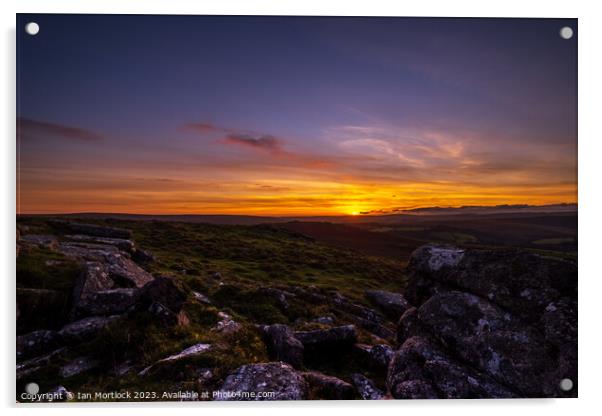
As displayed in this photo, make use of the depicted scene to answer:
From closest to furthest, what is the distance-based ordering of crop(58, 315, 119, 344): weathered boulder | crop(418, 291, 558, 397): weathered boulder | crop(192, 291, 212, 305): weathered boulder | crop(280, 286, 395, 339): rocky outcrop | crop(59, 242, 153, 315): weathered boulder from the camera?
crop(418, 291, 558, 397): weathered boulder
crop(58, 315, 119, 344): weathered boulder
crop(59, 242, 153, 315): weathered boulder
crop(192, 291, 212, 305): weathered boulder
crop(280, 286, 395, 339): rocky outcrop

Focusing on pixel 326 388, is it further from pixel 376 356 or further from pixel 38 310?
pixel 38 310

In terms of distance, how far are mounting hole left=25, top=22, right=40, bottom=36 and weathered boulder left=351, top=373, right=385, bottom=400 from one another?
12709 millimetres

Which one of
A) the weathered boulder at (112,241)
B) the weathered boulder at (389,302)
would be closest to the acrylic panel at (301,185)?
the weathered boulder at (112,241)

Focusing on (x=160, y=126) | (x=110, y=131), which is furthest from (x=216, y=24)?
(x=110, y=131)

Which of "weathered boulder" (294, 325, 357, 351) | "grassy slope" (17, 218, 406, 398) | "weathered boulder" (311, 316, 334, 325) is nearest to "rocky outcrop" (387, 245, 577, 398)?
"weathered boulder" (294, 325, 357, 351)

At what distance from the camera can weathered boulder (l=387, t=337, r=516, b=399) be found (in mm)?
8070

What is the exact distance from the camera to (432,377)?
27.0 feet

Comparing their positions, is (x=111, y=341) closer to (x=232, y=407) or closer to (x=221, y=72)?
(x=232, y=407)

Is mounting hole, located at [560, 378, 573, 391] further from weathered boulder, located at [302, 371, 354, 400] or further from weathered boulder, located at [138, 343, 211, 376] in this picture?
weathered boulder, located at [138, 343, 211, 376]

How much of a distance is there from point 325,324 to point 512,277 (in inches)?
243

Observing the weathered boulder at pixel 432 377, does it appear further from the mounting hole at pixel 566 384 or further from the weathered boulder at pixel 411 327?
the mounting hole at pixel 566 384

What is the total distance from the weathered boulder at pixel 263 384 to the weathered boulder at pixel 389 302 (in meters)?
8.93

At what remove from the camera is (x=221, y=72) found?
1038 cm

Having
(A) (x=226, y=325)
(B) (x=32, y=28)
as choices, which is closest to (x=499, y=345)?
(A) (x=226, y=325)
